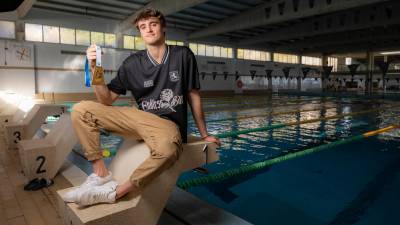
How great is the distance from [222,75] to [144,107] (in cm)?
2052

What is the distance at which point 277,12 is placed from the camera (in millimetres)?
13812

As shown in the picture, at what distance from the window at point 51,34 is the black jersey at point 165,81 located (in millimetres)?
14641

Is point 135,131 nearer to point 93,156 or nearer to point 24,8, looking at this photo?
point 93,156

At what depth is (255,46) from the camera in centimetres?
2459

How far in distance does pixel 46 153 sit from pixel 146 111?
5.28 ft

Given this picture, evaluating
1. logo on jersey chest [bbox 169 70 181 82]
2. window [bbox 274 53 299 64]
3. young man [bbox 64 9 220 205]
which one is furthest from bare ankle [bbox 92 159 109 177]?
window [bbox 274 53 299 64]

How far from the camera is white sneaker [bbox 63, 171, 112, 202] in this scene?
67.0 inches

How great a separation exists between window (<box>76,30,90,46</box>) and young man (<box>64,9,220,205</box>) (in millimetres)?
14887

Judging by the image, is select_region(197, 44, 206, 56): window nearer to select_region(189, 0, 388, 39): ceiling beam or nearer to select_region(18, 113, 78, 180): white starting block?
select_region(189, 0, 388, 39): ceiling beam

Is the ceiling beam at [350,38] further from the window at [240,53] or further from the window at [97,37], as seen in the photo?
the window at [97,37]

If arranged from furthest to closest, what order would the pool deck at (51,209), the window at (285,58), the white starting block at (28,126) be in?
the window at (285,58) < the white starting block at (28,126) < the pool deck at (51,209)

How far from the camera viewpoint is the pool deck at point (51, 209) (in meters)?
2.21

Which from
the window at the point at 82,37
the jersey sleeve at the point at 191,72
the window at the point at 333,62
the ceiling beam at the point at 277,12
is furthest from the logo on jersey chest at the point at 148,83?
the window at the point at 333,62

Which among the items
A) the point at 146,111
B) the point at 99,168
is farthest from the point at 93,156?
the point at 146,111
